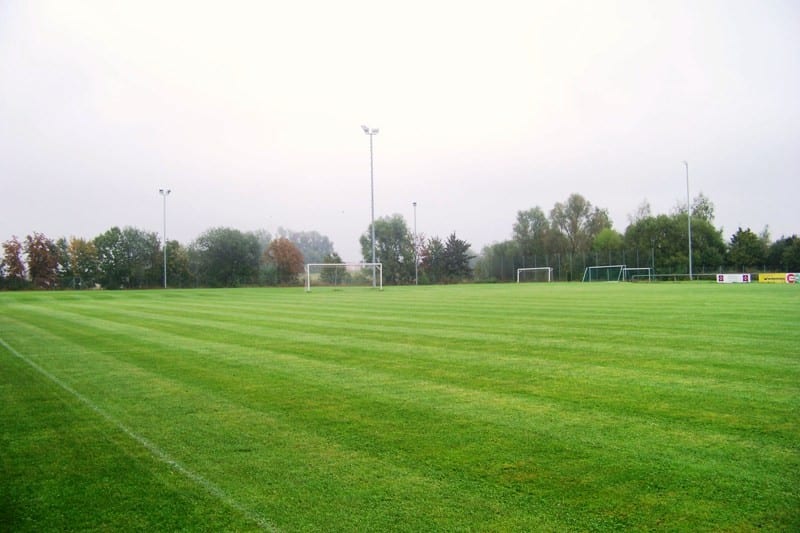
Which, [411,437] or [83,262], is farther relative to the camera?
[83,262]

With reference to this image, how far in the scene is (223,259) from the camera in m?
64.7

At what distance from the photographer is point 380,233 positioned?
81062 mm

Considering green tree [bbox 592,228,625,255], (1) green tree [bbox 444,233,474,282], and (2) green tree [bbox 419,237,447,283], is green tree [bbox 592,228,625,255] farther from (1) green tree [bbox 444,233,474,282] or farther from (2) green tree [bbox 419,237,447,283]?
(2) green tree [bbox 419,237,447,283]

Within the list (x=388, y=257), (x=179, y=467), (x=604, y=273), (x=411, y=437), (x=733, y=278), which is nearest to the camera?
(x=179, y=467)

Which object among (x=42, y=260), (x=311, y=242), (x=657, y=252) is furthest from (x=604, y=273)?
(x=311, y=242)

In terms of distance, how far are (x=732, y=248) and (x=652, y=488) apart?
69.9 metres

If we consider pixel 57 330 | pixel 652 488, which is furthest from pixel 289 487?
pixel 57 330

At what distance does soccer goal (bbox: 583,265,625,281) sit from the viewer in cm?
6324

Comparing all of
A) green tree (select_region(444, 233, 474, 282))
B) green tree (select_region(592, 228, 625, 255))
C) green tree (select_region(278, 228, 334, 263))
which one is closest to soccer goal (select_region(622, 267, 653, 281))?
green tree (select_region(592, 228, 625, 255))

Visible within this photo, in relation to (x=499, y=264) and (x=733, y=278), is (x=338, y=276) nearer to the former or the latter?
(x=499, y=264)

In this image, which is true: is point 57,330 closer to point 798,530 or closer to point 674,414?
point 674,414

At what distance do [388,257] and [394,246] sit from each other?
2048mm

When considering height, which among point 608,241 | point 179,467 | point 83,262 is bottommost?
point 179,467

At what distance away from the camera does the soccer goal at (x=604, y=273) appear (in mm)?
63244
